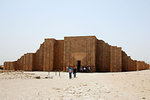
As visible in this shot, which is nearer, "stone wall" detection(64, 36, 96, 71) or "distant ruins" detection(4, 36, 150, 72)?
"stone wall" detection(64, 36, 96, 71)

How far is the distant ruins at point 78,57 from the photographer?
33188mm

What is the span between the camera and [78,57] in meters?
33.4

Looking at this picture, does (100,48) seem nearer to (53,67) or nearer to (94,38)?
(94,38)

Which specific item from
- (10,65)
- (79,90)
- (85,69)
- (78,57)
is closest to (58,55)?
(78,57)

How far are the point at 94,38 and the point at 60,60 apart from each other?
30.6 ft

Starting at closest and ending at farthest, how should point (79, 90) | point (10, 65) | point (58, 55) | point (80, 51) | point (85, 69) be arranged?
point (79, 90), point (85, 69), point (80, 51), point (58, 55), point (10, 65)

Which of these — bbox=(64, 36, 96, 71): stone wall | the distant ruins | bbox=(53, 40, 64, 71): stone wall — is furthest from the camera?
bbox=(53, 40, 64, 71): stone wall

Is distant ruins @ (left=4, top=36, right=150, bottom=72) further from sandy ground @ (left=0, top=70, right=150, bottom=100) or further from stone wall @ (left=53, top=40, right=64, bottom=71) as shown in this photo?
sandy ground @ (left=0, top=70, right=150, bottom=100)

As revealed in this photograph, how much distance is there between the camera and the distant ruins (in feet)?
109

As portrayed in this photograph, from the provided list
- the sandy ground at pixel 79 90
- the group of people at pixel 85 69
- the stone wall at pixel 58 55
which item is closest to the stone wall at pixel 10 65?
the stone wall at pixel 58 55

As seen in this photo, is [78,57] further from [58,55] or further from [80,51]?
[58,55]

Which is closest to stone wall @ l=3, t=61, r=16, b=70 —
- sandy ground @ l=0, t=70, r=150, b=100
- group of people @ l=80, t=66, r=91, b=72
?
group of people @ l=80, t=66, r=91, b=72

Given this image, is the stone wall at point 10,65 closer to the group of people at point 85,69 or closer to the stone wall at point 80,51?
the stone wall at point 80,51

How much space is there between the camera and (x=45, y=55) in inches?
1465
